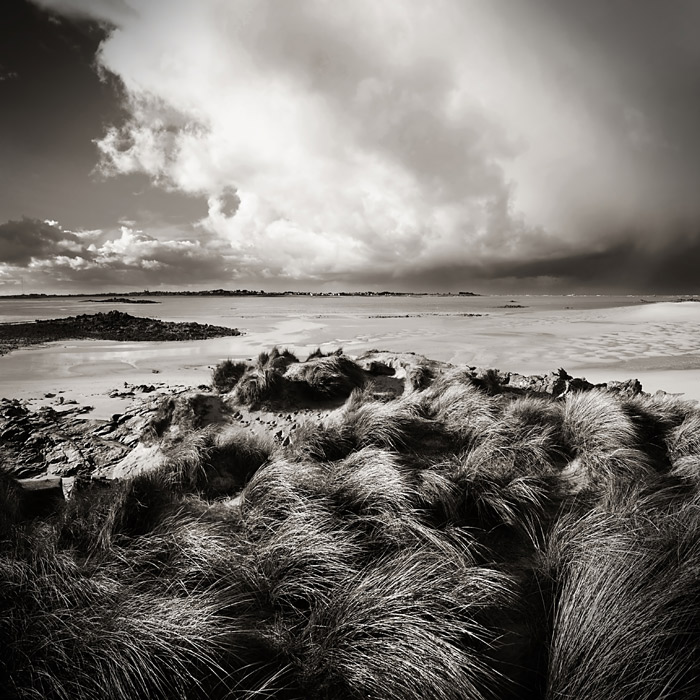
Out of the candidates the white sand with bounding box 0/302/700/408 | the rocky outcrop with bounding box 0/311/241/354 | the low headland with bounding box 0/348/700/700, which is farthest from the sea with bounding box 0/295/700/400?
the low headland with bounding box 0/348/700/700

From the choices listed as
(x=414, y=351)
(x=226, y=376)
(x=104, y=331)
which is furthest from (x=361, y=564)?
(x=104, y=331)

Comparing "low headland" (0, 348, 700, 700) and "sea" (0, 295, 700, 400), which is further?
"sea" (0, 295, 700, 400)

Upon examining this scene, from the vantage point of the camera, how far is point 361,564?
2611 mm

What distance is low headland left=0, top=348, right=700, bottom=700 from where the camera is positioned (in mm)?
1832

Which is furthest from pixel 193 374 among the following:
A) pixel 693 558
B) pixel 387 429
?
pixel 693 558

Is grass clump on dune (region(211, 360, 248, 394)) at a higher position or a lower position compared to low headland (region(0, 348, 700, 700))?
higher

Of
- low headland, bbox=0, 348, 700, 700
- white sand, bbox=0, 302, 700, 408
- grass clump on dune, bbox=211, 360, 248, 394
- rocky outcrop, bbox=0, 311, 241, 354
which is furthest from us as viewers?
rocky outcrop, bbox=0, 311, 241, 354

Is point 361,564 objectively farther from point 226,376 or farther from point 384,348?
point 384,348

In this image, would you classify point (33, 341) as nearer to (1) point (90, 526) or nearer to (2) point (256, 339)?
(2) point (256, 339)

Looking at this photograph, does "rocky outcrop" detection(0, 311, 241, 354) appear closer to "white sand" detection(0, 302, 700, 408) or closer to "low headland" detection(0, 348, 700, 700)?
"white sand" detection(0, 302, 700, 408)

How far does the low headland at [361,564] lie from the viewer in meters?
1.83

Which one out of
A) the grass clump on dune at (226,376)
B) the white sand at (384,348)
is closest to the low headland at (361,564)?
the grass clump on dune at (226,376)

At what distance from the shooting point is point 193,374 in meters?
9.87

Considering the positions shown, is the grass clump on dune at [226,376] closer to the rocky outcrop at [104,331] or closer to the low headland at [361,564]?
the low headland at [361,564]
